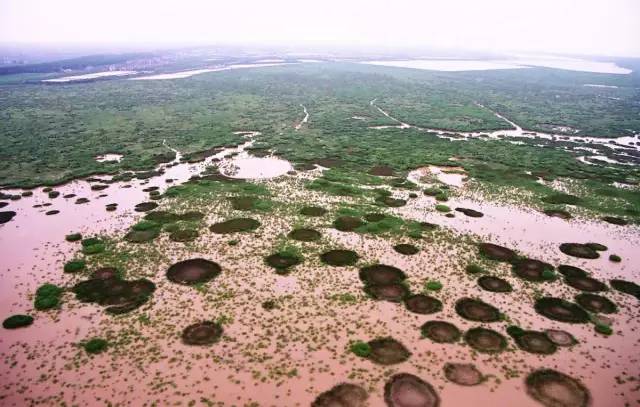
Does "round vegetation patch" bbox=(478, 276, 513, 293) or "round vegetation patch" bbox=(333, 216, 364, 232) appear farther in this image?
"round vegetation patch" bbox=(333, 216, 364, 232)

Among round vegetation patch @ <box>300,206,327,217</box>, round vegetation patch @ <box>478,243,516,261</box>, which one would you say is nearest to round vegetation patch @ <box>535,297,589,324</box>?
round vegetation patch @ <box>478,243,516,261</box>

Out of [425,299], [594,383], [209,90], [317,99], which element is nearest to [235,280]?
[425,299]

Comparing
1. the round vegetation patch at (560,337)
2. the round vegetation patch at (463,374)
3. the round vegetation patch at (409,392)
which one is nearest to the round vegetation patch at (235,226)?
the round vegetation patch at (409,392)

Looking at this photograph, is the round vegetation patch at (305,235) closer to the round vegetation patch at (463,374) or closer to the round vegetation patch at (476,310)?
the round vegetation patch at (476,310)

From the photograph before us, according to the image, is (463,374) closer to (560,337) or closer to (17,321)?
(560,337)

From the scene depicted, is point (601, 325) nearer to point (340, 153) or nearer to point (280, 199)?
point (280, 199)

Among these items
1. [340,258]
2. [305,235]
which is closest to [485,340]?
[340,258]

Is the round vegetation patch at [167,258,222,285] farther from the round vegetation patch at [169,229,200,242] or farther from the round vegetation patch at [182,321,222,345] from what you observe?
the round vegetation patch at [182,321,222,345]
